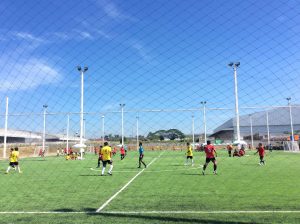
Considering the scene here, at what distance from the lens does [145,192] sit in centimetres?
1028

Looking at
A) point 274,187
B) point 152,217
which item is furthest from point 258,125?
point 152,217

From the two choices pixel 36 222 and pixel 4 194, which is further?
pixel 4 194

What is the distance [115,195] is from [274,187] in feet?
18.7

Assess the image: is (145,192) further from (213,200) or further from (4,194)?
(4,194)

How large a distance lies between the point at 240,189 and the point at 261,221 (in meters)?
4.39

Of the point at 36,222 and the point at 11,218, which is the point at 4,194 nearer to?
the point at 11,218

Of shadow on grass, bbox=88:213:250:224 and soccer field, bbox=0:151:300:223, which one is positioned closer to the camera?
shadow on grass, bbox=88:213:250:224

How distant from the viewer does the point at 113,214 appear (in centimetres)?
715

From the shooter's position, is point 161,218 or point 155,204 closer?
point 161,218

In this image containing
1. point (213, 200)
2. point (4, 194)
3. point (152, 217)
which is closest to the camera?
point (152, 217)

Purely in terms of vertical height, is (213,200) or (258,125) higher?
(258,125)

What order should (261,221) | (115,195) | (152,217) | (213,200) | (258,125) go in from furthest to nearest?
1. (258,125)
2. (115,195)
3. (213,200)
4. (152,217)
5. (261,221)

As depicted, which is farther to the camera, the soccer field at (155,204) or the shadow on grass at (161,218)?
the soccer field at (155,204)

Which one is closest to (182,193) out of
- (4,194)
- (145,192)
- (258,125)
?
(145,192)
